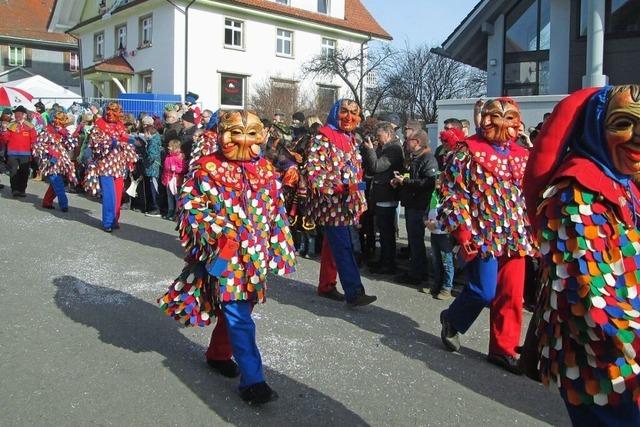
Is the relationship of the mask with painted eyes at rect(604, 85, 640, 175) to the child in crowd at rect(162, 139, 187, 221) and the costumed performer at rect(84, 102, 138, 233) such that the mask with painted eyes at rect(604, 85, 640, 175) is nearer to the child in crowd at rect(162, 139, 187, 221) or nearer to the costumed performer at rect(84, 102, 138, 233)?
the costumed performer at rect(84, 102, 138, 233)

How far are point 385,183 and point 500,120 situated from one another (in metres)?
2.98

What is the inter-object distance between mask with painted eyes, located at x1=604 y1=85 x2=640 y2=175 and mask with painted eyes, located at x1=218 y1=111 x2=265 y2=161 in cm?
222

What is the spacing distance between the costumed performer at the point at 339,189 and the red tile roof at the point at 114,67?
90.2 feet

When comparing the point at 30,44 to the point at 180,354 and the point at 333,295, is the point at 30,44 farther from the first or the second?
the point at 180,354

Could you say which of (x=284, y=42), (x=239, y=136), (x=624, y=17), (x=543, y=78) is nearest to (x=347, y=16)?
(x=284, y=42)

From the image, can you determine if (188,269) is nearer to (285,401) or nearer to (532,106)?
(285,401)

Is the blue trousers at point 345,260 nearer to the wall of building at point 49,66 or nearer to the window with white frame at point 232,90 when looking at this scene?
the window with white frame at point 232,90

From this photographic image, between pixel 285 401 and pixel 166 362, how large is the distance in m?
1.10

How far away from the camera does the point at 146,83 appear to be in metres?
30.7

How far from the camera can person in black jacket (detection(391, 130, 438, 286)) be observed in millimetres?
6902

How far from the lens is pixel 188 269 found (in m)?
4.06

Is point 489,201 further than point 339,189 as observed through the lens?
No

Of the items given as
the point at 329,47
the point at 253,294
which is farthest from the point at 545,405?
the point at 329,47

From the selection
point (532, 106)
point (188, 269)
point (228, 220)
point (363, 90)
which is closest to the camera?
point (228, 220)
